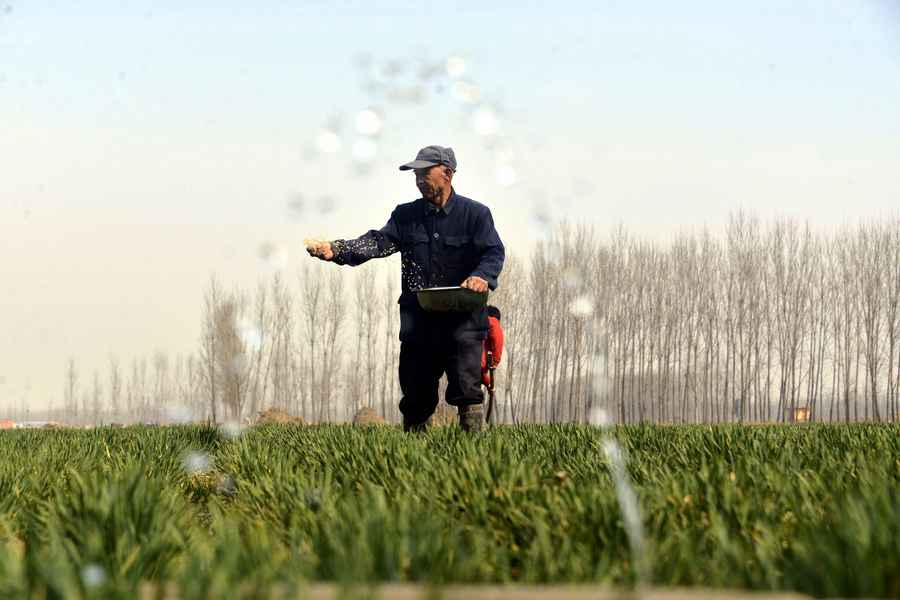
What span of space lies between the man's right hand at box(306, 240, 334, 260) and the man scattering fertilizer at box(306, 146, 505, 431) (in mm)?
10

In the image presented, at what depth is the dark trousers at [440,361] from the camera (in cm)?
746

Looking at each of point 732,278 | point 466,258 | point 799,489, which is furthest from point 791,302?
point 799,489

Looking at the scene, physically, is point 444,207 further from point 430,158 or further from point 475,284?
point 475,284

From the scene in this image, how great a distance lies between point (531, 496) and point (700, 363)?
4147 cm

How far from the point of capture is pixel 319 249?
7340 millimetres

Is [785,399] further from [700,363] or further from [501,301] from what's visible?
[501,301]

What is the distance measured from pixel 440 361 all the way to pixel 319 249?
129cm

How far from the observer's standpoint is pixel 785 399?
41.2m

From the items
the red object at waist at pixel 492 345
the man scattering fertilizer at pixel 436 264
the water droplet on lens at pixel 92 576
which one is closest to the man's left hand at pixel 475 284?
the man scattering fertilizer at pixel 436 264

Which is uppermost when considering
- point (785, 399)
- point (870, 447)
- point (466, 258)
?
point (466, 258)

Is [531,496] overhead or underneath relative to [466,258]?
underneath

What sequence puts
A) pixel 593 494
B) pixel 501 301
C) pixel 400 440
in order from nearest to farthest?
pixel 593 494
pixel 400 440
pixel 501 301

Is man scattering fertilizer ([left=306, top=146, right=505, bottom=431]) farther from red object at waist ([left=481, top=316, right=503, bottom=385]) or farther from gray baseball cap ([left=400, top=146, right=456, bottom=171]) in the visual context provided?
red object at waist ([left=481, top=316, right=503, bottom=385])

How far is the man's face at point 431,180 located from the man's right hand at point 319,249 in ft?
2.81
